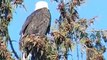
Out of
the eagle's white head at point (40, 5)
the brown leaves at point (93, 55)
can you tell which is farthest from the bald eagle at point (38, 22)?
the brown leaves at point (93, 55)

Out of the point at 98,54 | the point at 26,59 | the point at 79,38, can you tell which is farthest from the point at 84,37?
the point at 26,59

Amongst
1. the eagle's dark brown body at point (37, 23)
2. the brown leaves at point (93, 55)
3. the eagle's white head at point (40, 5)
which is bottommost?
the brown leaves at point (93, 55)

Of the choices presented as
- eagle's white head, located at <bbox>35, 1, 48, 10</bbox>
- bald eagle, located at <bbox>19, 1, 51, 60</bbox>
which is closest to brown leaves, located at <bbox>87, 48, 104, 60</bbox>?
bald eagle, located at <bbox>19, 1, 51, 60</bbox>

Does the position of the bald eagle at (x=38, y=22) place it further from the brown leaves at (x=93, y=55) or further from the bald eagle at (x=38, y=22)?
the brown leaves at (x=93, y=55)

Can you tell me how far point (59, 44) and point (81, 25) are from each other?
458mm

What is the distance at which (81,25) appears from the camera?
5.22m

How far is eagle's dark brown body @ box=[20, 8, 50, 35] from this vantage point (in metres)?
6.11

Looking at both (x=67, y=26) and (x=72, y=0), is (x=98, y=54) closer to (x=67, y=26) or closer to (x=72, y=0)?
(x=67, y=26)

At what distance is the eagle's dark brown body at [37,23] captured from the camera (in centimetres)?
611

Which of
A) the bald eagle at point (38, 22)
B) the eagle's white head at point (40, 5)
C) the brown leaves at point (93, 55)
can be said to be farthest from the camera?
the eagle's white head at point (40, 5)

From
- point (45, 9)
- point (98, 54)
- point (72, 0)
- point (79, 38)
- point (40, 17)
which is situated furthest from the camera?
point (45, 9)

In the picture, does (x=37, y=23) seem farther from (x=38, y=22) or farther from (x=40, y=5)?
(x=40, y=5)

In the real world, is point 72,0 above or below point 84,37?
above

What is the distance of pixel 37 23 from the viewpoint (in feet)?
20.9
